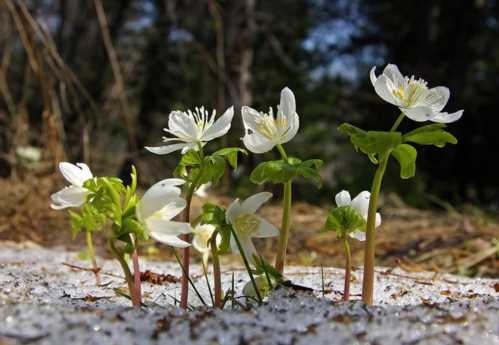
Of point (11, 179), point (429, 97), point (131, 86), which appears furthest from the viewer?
point (131, 86)

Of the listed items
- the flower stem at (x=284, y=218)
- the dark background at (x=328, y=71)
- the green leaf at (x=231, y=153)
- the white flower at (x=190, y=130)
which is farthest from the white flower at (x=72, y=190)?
the dark background at (x=328, y=71)

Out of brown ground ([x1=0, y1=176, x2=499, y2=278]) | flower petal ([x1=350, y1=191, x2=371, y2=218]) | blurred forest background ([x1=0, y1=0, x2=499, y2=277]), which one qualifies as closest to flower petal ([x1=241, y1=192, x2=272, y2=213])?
flower petal ([x1=350, y1=191, x2=371, y2=218])

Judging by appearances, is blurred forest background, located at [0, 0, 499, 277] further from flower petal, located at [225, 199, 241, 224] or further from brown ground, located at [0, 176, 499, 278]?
flower petal, located at [225, 199, 241, 224]

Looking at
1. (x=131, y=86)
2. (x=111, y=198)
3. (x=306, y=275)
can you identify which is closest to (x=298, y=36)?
(x=131, y=86)

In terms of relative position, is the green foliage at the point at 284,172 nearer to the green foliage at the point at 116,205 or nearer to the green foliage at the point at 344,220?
the green foliage at the point at 344,220

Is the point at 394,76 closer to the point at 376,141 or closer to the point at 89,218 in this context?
the point at 376,141

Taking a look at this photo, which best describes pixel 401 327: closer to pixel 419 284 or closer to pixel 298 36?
pixel 419 284

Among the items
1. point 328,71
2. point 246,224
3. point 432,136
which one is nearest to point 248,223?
point 246,224
